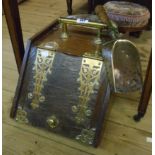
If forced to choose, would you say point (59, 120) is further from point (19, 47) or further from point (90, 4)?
point (90, 4)

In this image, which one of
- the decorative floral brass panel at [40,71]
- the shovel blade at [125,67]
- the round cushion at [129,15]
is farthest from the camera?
the round cushion at [129,15]

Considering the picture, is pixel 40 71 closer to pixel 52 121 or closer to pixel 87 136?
pixel 52 121

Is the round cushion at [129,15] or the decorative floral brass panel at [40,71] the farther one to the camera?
the round cushion at [129,15]

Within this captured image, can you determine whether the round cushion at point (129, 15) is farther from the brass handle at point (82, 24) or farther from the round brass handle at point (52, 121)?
the round brass handle at point (52, 121)

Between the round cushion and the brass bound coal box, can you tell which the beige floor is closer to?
the brass bound coal box

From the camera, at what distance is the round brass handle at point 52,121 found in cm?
97

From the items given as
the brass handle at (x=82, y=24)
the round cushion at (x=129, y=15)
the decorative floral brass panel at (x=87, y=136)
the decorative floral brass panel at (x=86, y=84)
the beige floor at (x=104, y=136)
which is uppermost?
the brass handle at (x=82, y=24)

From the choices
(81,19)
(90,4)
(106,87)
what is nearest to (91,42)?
(81,19)

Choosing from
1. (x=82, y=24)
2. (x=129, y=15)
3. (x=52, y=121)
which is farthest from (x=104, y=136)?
(x=129, y=15)

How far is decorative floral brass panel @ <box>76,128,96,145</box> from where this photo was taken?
924 millimetres

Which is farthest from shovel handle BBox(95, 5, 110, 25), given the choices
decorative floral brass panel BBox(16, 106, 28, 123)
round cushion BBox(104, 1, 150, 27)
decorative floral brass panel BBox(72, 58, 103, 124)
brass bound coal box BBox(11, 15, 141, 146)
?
decorative floral brass panel BBox(16, 106, 28, 123)

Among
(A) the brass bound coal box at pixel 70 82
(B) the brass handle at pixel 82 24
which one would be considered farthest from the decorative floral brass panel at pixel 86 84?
(B) the brass handle at pixel 82 24

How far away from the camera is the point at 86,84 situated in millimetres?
941

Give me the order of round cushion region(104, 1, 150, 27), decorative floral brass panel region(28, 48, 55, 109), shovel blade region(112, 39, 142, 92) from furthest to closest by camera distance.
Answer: round cushion region(104, 1, 150, 27), decorative floral brass panel region(28, 48, 55, 109), shovel blade region(112, 39, 142, 92)
